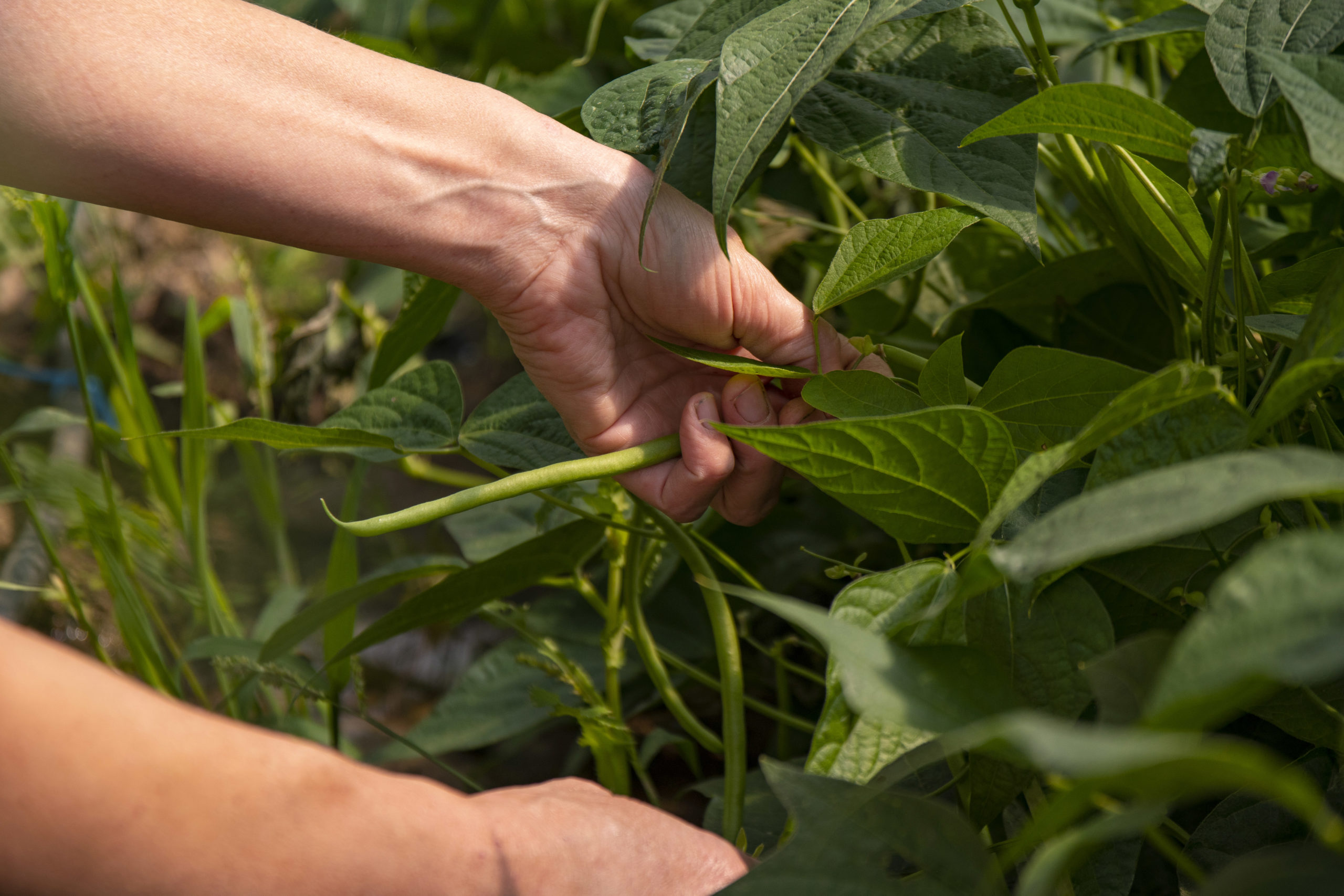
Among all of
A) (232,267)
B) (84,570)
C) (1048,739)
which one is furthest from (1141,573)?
(232,267)

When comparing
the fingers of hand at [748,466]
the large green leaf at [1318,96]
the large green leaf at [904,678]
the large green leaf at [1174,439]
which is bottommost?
Result: the fingers of hand at [748,466]

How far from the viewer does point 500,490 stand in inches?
16.0

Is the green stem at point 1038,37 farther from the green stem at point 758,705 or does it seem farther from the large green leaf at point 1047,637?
the green stem at point 758,705

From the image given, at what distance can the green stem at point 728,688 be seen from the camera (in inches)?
19.6

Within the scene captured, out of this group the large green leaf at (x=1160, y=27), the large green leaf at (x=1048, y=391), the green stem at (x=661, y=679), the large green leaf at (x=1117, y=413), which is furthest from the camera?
the green stem at (x=661, y=679)

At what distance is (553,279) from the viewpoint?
528mm

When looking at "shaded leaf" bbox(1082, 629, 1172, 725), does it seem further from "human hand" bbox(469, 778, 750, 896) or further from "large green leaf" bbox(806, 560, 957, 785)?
"human hand" bbox(469, 778, 750, 896)

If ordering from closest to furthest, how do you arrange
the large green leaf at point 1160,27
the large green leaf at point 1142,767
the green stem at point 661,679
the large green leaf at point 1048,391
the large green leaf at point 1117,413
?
the large green leaf at point 1142,767, the large green leaf at point 1117,413, the large green leaf at point 1048,391, the large green leaf at point 1160,27, the green stem at point 661,679

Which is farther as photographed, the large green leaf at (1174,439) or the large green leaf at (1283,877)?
the large green leaf at (1174,439)

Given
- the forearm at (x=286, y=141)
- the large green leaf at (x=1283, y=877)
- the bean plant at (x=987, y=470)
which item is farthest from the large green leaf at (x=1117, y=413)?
the forearm at (x=286, y=141)

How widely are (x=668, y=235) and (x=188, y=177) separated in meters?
0.26

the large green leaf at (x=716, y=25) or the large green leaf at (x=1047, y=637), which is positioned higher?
the large green leaf at (x=716, y=25)

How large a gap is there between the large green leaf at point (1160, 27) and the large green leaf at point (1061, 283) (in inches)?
4.3

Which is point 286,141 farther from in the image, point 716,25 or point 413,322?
point 716,25
